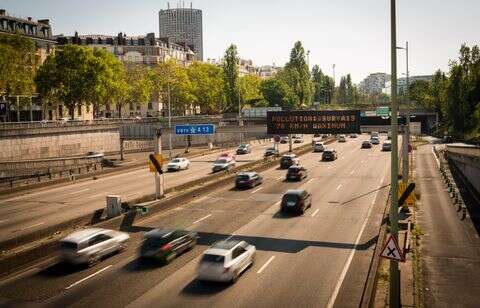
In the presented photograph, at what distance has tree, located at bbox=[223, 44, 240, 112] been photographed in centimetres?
11694

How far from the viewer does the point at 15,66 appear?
7256cm

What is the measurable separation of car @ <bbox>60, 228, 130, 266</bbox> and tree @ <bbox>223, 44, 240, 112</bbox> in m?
97.0

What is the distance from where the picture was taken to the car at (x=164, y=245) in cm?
2069

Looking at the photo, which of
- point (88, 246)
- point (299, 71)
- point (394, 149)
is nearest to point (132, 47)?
point (299, 71)

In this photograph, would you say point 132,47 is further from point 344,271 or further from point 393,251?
point 393,251

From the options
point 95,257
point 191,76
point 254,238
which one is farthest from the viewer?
point 191,76

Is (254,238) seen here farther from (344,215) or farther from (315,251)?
(344,215)

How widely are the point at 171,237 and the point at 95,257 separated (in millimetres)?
3534

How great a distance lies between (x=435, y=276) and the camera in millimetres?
18953

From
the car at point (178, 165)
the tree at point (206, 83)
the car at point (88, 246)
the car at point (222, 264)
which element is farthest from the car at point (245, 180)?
the tree at point (206, 83)

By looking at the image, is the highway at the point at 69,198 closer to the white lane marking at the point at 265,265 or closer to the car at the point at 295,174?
the car at the point at 295,174

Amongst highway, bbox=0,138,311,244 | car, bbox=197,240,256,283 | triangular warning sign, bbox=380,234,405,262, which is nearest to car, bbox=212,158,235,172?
highway, bbox=0,138,311,244

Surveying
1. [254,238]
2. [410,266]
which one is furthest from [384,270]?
[254,238]

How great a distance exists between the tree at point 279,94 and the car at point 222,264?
12137 cm
